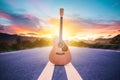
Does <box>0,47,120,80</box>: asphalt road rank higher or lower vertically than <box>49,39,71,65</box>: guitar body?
lower

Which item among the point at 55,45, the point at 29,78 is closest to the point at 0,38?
the point at 55,45

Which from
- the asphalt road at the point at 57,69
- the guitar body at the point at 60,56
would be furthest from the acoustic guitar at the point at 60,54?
the asphalt road at the point at 57,69

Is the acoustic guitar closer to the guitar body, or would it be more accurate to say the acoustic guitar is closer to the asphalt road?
the guitar body

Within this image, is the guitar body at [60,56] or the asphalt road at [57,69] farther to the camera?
the guitar body at [60,56]

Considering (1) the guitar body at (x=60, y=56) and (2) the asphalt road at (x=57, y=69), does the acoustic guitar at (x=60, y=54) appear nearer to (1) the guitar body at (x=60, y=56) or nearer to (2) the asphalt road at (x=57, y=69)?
(1) the guitar body at (x=60, y=56)

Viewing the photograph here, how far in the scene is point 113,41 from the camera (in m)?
11.6

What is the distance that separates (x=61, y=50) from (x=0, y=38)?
841cm

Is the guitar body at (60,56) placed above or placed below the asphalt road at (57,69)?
above

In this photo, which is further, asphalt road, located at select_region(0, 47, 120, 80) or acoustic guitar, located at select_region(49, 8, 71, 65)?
acoustic guitar, located at select_region(49, 8, 71, 65)

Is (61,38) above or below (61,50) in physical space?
above

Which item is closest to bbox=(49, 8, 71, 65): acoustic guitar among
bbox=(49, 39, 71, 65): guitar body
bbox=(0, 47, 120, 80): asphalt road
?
bbox=(49, 39, 71, 65): guitar body

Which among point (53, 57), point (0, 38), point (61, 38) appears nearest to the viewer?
point (53, 57)

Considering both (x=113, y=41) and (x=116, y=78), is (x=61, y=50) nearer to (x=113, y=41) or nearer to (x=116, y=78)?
(x=116, y=78)

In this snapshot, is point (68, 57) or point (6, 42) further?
point (6, 42)
